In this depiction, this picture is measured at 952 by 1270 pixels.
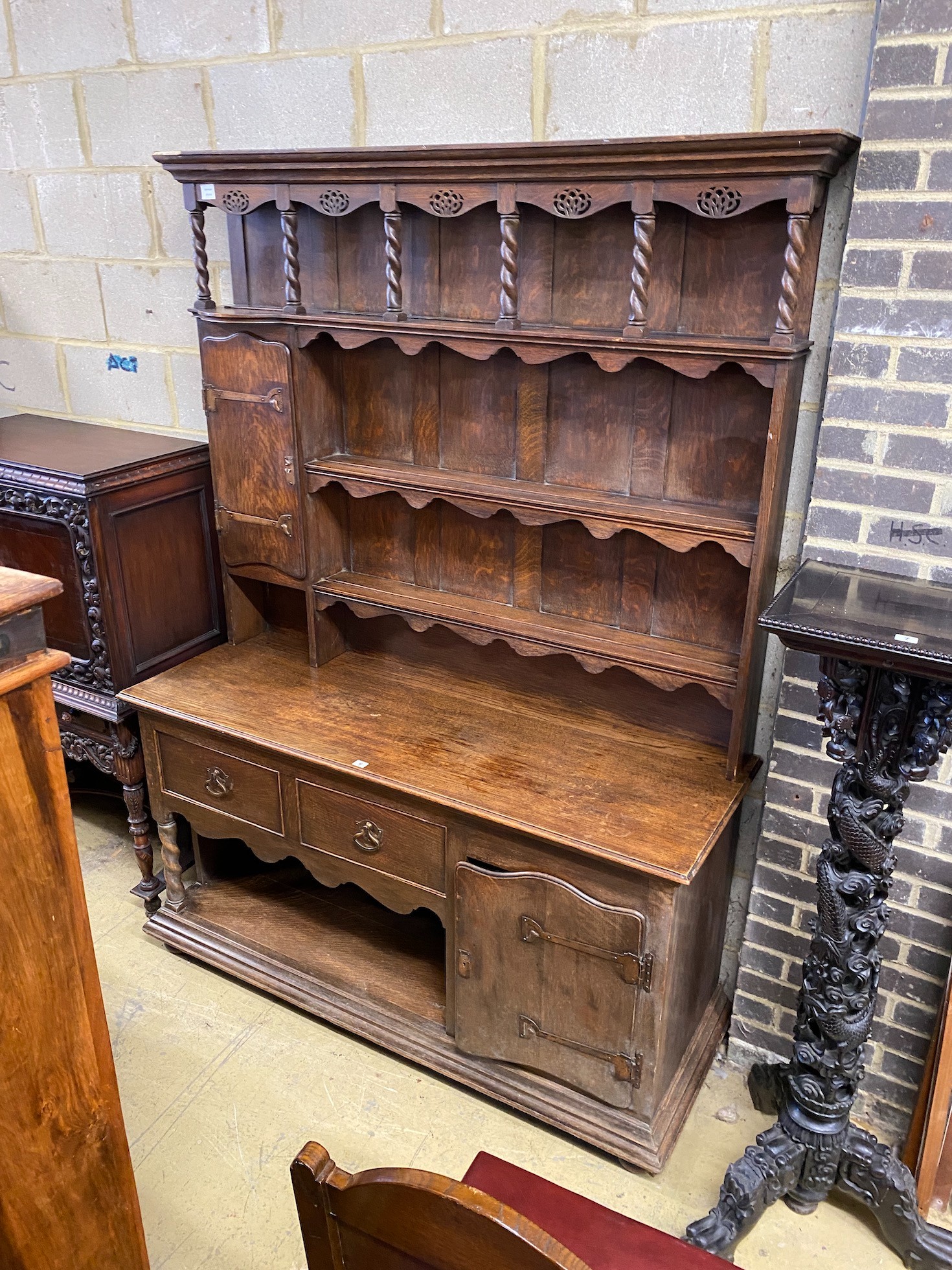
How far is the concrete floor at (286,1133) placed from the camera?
1838 mm

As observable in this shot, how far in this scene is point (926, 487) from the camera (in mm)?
1666

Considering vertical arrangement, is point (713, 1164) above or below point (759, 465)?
below

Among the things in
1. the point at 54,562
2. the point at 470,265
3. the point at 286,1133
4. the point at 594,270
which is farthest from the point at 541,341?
the point at 286,1133

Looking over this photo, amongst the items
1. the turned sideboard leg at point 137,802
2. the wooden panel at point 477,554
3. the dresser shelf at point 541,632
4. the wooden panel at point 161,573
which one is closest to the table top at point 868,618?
the dresser shelf at point 541,632

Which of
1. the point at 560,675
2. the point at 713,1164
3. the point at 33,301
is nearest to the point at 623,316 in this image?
the point at 560,675

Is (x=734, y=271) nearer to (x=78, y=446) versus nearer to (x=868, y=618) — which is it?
(x=868, y=618)

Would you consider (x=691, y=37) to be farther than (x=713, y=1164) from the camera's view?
No

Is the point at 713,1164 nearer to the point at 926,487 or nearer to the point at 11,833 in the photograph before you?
the point at 926,487

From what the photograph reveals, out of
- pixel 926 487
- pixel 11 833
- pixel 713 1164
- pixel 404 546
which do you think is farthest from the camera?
pixel 404 546

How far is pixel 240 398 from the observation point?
7.46 ft

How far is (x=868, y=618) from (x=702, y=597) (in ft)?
1.82

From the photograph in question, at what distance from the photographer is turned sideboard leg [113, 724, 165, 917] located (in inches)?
97.3

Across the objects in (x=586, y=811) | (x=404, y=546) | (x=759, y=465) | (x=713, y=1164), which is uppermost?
(x=759, y=465)

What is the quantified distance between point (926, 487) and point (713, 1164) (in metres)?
1.44
